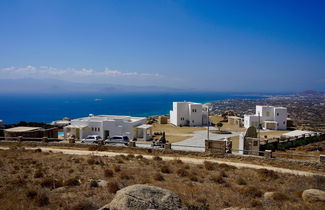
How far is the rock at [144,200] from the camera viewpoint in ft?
25.3

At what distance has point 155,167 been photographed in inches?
719

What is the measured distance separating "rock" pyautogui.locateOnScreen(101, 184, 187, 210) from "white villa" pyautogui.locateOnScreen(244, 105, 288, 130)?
42.9 meters

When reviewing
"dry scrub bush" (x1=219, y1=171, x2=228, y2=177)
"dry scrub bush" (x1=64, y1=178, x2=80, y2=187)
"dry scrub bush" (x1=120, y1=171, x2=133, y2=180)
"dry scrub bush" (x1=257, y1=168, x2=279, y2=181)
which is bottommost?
"dry scrub bush" (x1=257, y1=168, x2=279, y2=181)

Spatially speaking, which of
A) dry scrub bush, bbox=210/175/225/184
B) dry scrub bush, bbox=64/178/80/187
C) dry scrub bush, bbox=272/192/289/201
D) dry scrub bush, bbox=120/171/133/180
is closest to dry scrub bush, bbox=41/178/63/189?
dry scrub bush, bbox=64/178/80/187

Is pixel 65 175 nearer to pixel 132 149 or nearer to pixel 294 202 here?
pixel 132 149

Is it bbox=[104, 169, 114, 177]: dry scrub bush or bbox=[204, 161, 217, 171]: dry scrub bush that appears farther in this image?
bbox=[204, 161, 217, 171]: dry scrub bush

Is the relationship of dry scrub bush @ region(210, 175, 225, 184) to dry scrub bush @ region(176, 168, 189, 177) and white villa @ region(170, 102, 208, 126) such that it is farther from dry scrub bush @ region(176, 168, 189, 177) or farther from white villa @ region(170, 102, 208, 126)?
white villa @ region(170, 102, 208, 126)

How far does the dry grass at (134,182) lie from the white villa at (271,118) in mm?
31780

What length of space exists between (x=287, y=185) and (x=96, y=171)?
39.2ft

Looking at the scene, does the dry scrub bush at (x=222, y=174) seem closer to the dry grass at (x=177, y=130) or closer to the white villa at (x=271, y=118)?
the dry grass at (x=177, y=130)

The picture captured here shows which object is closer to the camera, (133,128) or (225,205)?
(225,205)

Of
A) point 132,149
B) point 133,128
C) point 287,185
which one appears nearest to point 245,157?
point 287,185

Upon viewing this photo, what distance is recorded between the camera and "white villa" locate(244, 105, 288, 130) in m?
48.2

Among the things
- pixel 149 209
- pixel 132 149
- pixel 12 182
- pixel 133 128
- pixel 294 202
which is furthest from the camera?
pixel 133 128
